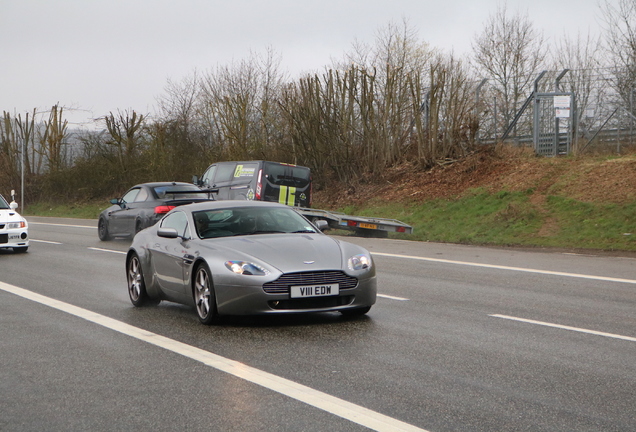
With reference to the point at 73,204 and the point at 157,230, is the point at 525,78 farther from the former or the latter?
the point at 157,230

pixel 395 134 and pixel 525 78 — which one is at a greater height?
pixel 525 78

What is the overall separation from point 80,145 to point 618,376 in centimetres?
4823

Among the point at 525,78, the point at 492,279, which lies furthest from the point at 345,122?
the point at 492,279

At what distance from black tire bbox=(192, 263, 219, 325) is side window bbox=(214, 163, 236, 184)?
1525cm

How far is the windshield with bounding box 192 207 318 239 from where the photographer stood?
936cm

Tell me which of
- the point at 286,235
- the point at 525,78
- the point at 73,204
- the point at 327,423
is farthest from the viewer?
the point at 73,204

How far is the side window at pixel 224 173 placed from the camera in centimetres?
2398

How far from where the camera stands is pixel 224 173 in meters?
24.2

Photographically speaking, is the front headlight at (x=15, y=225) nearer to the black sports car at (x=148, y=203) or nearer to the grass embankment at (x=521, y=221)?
the black sports car at (x=148, y=203)

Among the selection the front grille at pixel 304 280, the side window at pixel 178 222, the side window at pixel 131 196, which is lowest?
the front grille at pixel 304 280

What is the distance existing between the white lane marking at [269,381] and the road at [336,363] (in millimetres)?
14

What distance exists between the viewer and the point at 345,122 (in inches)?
1236

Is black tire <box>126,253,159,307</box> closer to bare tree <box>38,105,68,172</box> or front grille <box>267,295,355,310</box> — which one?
front grille <box>267,295,355,310</box>

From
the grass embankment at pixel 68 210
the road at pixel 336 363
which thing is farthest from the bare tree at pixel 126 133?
the road at pixel 336 363
